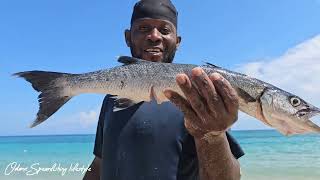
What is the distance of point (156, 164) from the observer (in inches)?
142

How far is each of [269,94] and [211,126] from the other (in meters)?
0.57

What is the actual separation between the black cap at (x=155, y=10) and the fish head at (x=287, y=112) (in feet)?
4.56

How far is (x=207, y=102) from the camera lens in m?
3.12

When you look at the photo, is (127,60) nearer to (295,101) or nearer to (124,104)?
(124,104)

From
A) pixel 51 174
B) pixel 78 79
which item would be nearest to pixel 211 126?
pixel 78 79

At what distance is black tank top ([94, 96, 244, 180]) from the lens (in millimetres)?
3617

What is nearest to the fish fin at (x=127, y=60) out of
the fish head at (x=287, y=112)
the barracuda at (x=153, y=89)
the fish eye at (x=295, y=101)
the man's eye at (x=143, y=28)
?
the barracuda at (x=153, y=89)

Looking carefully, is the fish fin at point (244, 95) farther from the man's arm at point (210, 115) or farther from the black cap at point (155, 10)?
the black cap at point (155, 10)

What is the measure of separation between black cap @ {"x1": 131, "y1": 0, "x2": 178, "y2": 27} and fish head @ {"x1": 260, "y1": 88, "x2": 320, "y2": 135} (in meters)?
1.39

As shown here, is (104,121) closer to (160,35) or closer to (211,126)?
(160,35)

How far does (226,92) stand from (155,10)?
1.61m

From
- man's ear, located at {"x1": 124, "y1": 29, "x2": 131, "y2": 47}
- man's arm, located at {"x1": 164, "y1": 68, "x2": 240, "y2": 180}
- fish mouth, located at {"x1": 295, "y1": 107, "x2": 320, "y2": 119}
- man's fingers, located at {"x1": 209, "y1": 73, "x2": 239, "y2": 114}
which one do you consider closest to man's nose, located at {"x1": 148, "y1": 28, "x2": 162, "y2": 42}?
man's ear, located at {"x1": 124, "y1": 29, "x2": 131, "y2": 47}

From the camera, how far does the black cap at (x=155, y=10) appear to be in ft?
14.5

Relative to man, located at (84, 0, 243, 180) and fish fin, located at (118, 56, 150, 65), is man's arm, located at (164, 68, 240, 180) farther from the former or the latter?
fish fin, located at (118, 56, 150, 65)
